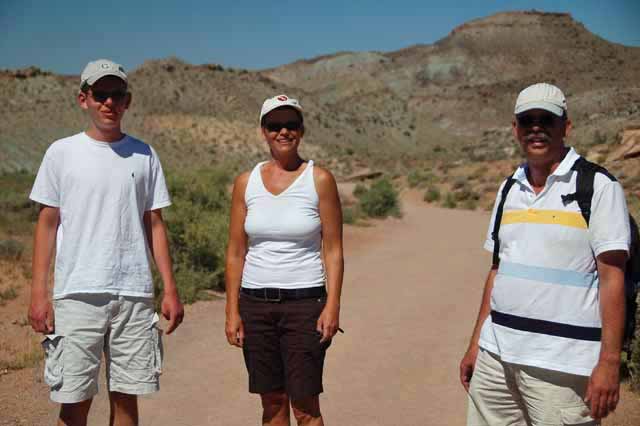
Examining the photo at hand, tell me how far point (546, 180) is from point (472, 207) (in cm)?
2122

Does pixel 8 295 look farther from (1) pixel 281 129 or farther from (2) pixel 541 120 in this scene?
(2) pixel 541 120

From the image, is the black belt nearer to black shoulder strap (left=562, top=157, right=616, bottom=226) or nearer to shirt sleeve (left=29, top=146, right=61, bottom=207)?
shirt sleeve (left=29, top=146, right=61, bottom=207)

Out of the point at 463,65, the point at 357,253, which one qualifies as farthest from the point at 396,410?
the point at 463,65

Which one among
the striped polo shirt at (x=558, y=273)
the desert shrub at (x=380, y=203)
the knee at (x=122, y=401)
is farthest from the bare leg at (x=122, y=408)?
the desert shrub at (x=380, y=203)

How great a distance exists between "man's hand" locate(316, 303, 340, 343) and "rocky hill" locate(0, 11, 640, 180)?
73.2 feet

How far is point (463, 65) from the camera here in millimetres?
106625

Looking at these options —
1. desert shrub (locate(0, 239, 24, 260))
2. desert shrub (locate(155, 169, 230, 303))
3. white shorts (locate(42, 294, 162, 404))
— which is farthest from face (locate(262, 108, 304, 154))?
desert shrub (locate(0, 239, 24, 260))

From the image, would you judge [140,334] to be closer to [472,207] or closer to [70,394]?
[70,394]

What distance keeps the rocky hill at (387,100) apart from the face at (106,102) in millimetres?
22648

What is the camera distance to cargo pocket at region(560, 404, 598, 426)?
266cm

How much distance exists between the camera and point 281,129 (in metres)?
3.45

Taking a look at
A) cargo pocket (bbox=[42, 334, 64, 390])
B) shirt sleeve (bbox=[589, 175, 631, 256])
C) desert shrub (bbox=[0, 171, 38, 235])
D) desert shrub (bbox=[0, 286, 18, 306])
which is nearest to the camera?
shirt sleeve (bbox=[589, 175, 631, 256])

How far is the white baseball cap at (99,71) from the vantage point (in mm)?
3395

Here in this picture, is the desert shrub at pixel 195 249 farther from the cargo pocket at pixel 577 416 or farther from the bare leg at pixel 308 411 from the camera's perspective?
the cargo pocket at pixel 577 416
